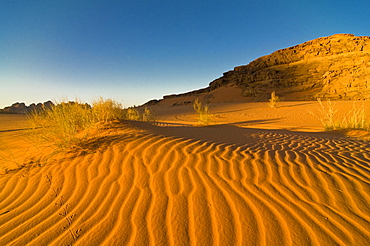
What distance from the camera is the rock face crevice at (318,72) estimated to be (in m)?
21.5

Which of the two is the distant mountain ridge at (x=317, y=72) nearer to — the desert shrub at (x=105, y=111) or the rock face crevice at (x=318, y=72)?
the rock face crevice at (x=318, y=72)

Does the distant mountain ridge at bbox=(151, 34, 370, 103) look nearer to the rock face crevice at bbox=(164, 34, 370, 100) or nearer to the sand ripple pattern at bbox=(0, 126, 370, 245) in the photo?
the rock face crevice at bbox=(164, 34, 370, 100)

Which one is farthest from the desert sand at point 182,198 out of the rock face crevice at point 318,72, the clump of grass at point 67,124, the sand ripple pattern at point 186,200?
the rock face crevice at point 318,72

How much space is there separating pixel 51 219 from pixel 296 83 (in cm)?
3257

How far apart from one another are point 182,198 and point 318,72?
33.9 meters

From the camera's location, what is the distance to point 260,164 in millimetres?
2637

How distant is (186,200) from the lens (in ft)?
6.06

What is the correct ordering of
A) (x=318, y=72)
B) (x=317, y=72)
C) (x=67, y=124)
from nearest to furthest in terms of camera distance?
(x=67, y=124), (x=318, y=72), (x=317, y=72)

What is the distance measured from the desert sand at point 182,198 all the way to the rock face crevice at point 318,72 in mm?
22116

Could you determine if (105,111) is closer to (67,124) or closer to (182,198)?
(67,124)

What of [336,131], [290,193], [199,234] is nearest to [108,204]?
[199,234]

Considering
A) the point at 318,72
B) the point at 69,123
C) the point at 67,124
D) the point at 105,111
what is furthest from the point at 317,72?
the point at 67,124

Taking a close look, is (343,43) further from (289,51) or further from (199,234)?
(199,234)

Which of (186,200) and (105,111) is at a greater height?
(105,111)
